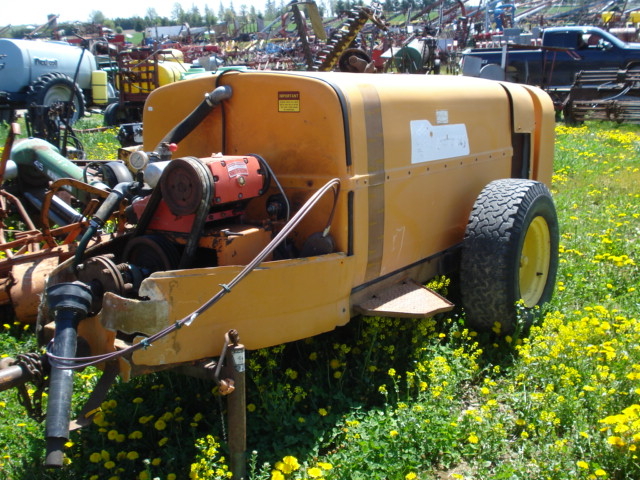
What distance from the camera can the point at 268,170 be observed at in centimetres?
345

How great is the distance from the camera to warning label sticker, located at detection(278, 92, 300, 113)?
343cm

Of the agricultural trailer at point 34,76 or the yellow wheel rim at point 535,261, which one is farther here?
the agricultural trailer at point 34,76

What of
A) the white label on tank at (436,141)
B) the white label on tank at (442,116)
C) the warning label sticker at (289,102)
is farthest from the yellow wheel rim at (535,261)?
the warning label sticker at (289,102)

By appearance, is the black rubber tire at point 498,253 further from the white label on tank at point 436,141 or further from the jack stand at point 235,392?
the jack stand at point 235,392

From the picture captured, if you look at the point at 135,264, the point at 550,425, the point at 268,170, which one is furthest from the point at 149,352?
the point at 550,425

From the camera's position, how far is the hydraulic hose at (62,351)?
2.45 meters

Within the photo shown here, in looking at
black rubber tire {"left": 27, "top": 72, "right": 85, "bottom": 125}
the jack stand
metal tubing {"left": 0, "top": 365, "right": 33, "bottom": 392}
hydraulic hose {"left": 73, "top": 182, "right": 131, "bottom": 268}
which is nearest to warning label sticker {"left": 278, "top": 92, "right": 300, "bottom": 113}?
hydraulic hose {"left": 73, "top": 182, "right": 131, "bottom": 268}

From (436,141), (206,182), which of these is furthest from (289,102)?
(436,141)

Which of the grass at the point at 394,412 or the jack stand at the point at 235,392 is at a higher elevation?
the jack stand at the point at 235,392

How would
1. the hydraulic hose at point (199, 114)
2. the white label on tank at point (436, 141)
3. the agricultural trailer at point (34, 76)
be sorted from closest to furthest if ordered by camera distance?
the hydraulic hose at point (199, 114), the white label on tank at point (436, 141), the agricultural trailer at point (34, 76)

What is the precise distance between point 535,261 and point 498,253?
85 cm

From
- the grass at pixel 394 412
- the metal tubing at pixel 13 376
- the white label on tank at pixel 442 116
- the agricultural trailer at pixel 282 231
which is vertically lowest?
the grass at pixel 394 412

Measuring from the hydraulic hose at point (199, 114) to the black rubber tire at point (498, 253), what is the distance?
1.69 metres

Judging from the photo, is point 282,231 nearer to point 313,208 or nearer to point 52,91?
point 313,208
